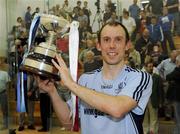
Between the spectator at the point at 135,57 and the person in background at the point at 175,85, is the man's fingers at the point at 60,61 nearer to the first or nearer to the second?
the person in background at the point at 175,85

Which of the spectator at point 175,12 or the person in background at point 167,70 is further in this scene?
the spectator at point 175,12

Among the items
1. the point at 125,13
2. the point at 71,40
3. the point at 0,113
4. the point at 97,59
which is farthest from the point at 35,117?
the point at 71,40

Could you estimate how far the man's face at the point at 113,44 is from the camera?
1.51 meters

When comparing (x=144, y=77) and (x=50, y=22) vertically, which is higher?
(x=50, y=22)

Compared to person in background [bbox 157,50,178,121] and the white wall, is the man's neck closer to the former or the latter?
person in background [bbox 157,50,178,121]

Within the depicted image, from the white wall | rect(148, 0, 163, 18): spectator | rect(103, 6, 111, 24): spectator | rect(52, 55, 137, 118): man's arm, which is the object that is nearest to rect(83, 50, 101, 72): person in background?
the white wall

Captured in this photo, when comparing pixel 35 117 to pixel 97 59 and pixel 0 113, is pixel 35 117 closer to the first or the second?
pixel 0 113

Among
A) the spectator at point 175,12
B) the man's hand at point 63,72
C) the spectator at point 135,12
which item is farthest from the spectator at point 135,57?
the man's hand at point 63,72

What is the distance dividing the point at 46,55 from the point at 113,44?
27 cm

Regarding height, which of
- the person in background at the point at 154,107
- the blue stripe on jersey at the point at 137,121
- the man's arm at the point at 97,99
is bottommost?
the person in background at the point at 154,107

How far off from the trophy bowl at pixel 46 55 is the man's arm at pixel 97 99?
3.0 inches

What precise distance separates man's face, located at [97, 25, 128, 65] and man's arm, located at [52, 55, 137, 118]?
172 millimetres

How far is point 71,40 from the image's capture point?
161 centimetres

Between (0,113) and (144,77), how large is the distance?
4123 millimetres
